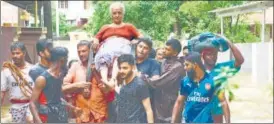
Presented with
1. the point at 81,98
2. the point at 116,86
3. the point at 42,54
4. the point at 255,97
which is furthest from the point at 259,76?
the point at 42,54

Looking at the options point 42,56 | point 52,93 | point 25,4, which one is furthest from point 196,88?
point 25,4

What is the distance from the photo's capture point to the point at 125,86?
5.33 meters

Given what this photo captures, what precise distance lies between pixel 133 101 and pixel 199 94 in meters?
0.64

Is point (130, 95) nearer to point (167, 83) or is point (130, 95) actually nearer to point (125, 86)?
point (125, 86)

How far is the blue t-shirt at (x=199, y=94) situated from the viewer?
5.26 metres

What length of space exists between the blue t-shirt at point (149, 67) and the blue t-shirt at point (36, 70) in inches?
37.1

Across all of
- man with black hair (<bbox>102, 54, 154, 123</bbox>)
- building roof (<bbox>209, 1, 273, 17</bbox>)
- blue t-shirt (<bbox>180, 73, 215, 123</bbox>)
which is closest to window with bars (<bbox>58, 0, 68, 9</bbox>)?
man with black hair (<bbox>102, 54, 154, 123</bbox>)

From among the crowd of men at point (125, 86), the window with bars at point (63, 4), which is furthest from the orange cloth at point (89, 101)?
the window with bars at point (63, 4)

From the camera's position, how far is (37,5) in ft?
18.2

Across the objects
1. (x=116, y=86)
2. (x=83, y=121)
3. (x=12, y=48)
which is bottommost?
(x=83, y=121)

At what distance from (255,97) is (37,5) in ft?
7.75

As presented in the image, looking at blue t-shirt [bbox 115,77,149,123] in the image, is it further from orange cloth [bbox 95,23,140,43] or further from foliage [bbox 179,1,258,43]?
foliage [bbox 179,1,258,43]

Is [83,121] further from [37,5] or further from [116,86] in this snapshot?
[37,5]

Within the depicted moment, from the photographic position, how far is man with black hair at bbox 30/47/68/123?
5.38m
